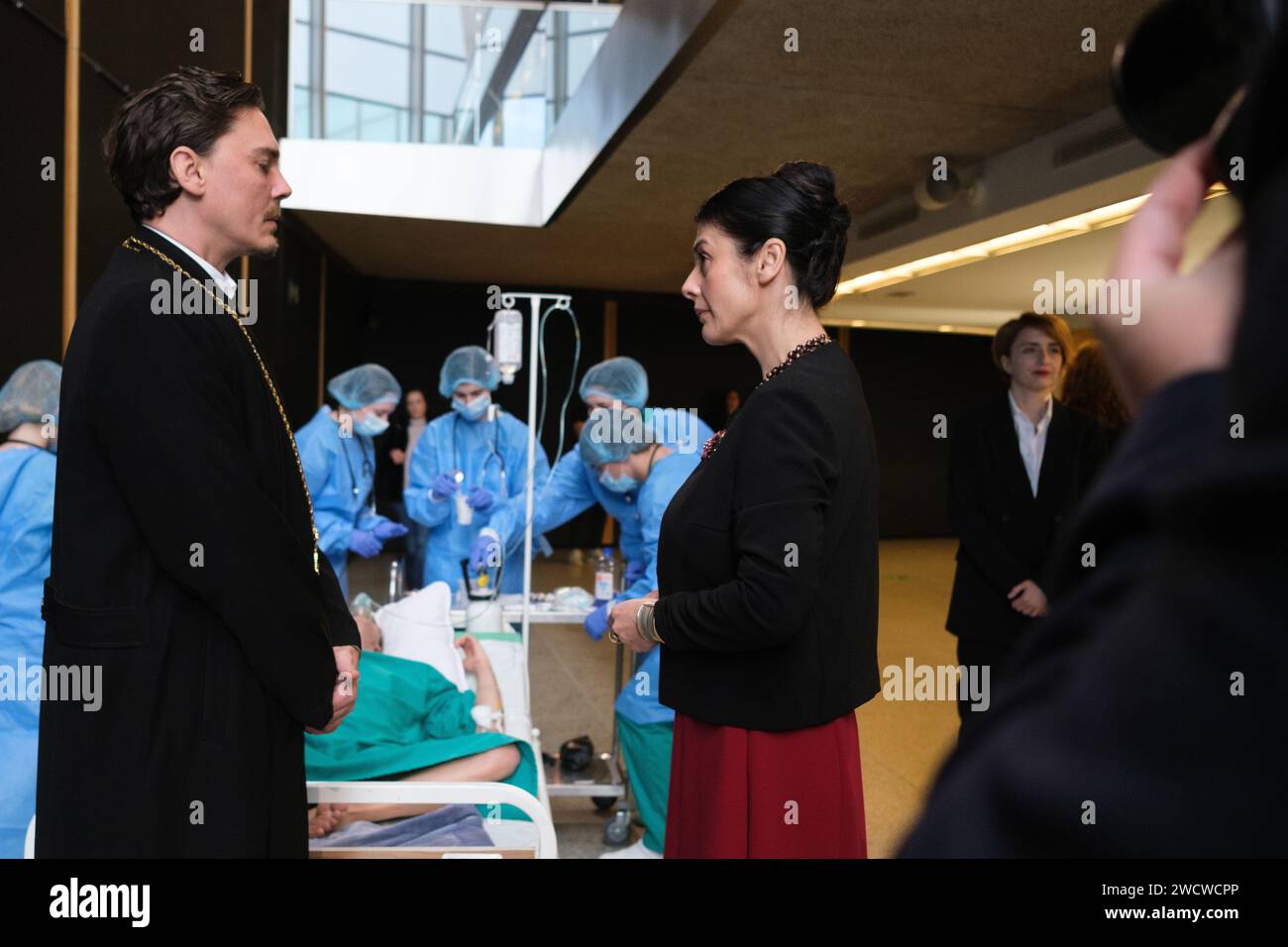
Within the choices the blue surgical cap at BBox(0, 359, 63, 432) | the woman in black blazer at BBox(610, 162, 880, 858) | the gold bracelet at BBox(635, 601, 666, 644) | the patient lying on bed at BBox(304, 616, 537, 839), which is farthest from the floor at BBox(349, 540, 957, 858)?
the blue surgical cap at BBox(0, 359, 63, 432)

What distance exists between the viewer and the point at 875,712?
15.6 ft

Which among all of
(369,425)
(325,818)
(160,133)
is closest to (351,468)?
(369,425)

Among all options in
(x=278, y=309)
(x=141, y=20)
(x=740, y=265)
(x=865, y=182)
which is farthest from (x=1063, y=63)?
(x=278, y=309)

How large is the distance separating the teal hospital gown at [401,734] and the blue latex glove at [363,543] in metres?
1.53

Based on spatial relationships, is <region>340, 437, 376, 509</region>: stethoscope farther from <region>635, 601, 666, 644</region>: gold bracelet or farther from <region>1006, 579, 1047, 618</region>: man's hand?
<region>635, 601, 666, 644</region>: gold bracelet

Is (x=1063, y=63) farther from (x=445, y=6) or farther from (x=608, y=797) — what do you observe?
(x=445, y=6)

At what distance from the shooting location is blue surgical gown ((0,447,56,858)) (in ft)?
7.53

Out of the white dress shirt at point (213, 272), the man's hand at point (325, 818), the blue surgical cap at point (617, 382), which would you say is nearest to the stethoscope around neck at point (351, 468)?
the blue surgical cap at point (617, 382)

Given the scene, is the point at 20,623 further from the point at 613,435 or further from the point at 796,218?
the point at 796,218

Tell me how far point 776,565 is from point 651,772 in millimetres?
1884

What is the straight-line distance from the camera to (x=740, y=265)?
5.10 feet

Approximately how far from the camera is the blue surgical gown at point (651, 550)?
115 inches

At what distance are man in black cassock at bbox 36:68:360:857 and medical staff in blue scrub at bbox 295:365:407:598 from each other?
3.07m
